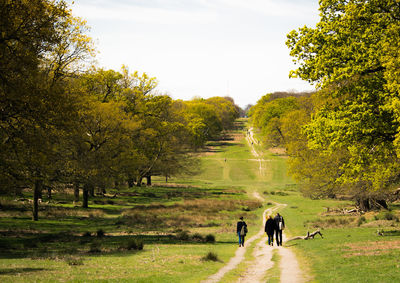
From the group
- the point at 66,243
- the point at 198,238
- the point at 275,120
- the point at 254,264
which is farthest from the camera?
the point at 275,120

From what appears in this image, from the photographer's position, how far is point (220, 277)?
17.2m

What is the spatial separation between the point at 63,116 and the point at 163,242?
11.4 metres

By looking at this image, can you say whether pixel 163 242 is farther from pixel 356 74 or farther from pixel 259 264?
pixel 356 74

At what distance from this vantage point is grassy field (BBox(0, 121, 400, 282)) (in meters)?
17.0

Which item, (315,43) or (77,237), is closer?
(315,43)

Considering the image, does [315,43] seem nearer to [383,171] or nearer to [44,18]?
[383,171]

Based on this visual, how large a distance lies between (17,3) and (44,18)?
6.82 ft

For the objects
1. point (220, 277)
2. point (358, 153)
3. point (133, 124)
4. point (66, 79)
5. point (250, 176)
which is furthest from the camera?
point (250, 176)

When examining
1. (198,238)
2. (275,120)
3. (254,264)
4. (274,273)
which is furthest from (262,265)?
(275,120)

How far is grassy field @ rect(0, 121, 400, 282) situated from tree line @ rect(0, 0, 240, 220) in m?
3.82

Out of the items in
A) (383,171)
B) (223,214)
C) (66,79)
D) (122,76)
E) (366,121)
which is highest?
(122,76)

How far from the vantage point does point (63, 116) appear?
77.5 ft

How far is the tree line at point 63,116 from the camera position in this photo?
21812 mm

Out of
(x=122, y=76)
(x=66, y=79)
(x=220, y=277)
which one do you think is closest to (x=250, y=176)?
(x=122, y=76)
